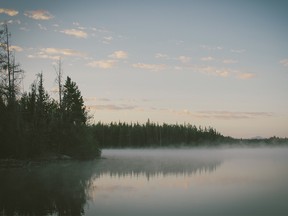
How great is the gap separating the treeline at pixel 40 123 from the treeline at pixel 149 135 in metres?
77.5

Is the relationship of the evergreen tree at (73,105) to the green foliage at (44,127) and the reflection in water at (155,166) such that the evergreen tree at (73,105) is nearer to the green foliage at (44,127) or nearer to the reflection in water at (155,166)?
the green foliage at (44,127)

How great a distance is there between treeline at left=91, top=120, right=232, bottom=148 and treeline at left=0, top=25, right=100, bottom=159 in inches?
3052

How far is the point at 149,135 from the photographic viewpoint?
15675 centimetres

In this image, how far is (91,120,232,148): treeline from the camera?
14712cm

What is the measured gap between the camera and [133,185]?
964 inches

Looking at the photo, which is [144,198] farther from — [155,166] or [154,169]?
[155,166]

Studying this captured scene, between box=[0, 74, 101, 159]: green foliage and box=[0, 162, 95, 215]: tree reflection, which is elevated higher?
box=[0, 74, 101, 159]: green foliage

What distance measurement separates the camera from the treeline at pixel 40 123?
40.8 meters

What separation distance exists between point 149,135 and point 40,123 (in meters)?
109

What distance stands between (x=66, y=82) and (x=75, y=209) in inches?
2006

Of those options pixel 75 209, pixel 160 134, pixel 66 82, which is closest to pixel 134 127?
pixel 160 134

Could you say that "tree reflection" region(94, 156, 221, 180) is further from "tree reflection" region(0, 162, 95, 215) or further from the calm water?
"tree reflection" region(0, 162, 95, 215)

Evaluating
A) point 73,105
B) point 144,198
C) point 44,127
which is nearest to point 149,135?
point 73,105

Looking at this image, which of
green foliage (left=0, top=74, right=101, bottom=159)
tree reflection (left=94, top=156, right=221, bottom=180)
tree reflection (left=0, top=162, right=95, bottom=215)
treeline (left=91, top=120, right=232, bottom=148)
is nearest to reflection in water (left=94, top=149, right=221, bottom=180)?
tree reflection (left=94, top=156, right=221, bottom=180)
